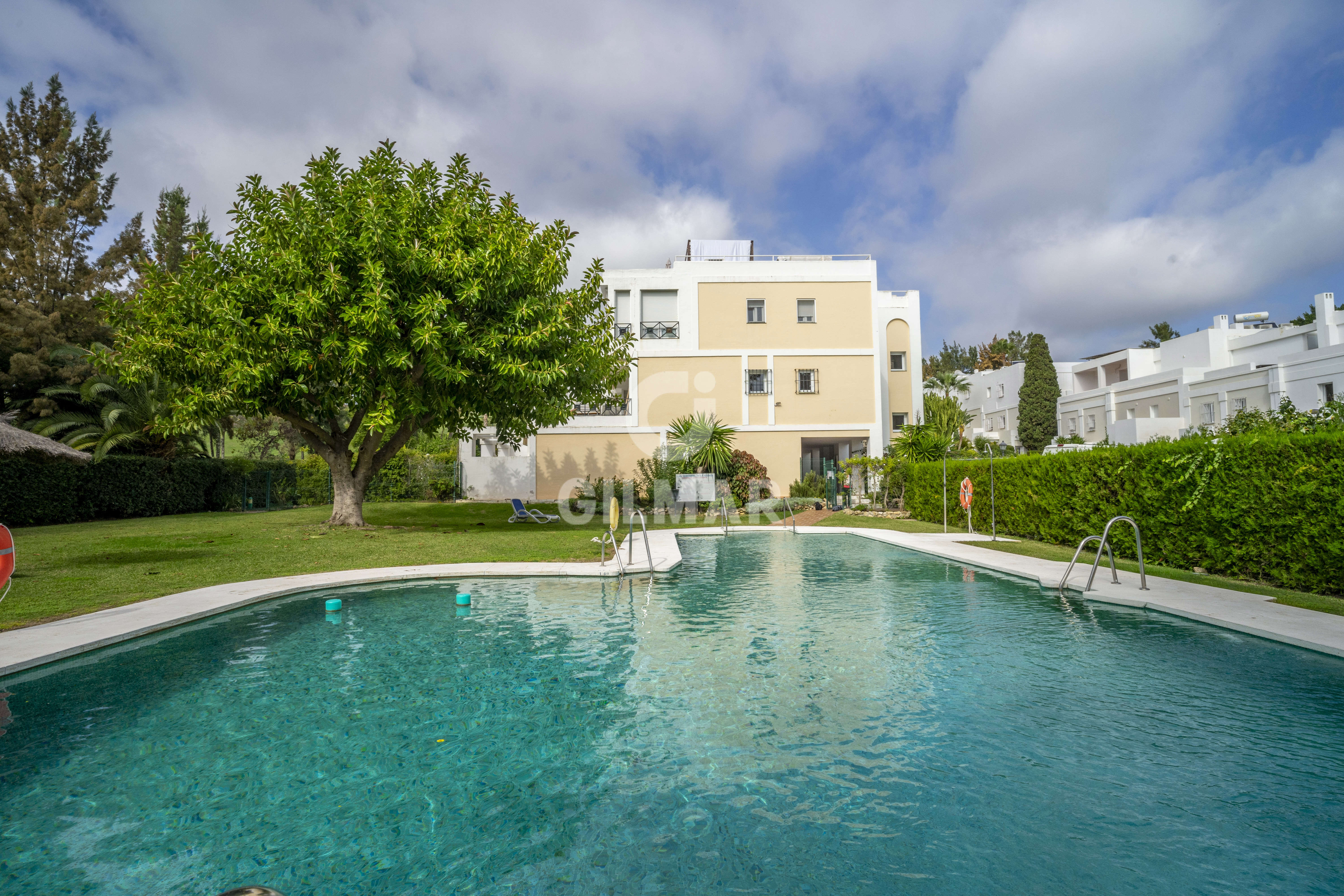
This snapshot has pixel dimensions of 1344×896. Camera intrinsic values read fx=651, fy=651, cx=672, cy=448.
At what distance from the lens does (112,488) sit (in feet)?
69.6

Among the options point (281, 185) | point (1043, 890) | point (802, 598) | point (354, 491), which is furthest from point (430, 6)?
point (1043, 890)

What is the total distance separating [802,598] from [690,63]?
14160 mm

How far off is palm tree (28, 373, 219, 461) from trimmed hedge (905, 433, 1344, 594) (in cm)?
2777

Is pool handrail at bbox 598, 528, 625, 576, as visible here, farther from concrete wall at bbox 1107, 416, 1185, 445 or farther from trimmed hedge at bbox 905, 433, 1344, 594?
concrete wall at bbox 1107, 416, 1185, 445

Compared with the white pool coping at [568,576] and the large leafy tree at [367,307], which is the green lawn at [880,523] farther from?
the large leafy tree at [367,307]

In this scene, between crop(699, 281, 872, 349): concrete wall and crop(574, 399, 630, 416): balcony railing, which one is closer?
crop(574, 399, 630, 416): balcony railing

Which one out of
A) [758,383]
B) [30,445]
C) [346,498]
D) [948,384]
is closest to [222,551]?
[346,498]

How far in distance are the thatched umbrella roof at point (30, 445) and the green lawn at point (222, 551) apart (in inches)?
83.5

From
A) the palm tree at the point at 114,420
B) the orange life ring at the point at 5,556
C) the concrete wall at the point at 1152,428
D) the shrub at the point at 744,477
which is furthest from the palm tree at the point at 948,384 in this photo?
the orange life ring at the point at 5,556

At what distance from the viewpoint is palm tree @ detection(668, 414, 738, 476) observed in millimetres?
25281

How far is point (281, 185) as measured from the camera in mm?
16250

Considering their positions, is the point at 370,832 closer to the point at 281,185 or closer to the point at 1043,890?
the point at 1043,890

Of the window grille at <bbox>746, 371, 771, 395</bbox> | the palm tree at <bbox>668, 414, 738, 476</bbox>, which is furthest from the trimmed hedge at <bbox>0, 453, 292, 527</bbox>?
the window grille at <bbox>746, 371, 771, 395</bbox>

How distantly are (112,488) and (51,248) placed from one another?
615 inches
